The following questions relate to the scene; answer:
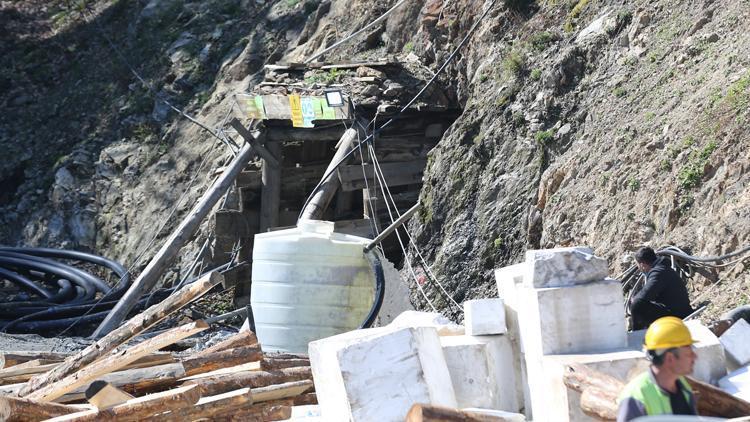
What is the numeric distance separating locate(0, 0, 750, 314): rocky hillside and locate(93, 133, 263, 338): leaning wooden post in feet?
10.5

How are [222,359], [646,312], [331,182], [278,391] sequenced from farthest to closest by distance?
[331,182]
[646,312]
[222,359]
[278,391]

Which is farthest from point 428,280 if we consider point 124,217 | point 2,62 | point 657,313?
point 2,62

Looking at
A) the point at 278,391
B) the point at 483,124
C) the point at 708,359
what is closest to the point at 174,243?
the point at 483,124

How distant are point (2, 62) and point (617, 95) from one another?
775 inches

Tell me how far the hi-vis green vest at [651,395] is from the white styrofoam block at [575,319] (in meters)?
1.56

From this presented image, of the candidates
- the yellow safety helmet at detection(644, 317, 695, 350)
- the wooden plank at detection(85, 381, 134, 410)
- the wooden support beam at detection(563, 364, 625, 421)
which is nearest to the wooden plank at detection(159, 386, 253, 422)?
the wooden plank at detection(85, 381, 134, 410)

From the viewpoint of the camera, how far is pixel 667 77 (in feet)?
39.9

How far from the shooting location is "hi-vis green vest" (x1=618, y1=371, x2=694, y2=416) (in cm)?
475

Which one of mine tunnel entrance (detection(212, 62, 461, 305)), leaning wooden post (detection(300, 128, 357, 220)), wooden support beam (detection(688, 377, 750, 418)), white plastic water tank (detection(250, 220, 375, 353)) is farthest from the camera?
mine tunnel entrance (detection(212, 62, 461, 305))

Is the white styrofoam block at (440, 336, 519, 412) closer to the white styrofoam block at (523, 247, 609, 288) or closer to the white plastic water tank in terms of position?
the white styrofoam block at (523, 247, 609, 288)

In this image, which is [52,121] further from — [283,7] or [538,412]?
[538,412]

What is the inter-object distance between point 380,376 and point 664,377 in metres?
1.95

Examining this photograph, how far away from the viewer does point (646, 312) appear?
29.0 ft

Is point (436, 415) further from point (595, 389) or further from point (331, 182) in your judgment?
point (331, 182)
